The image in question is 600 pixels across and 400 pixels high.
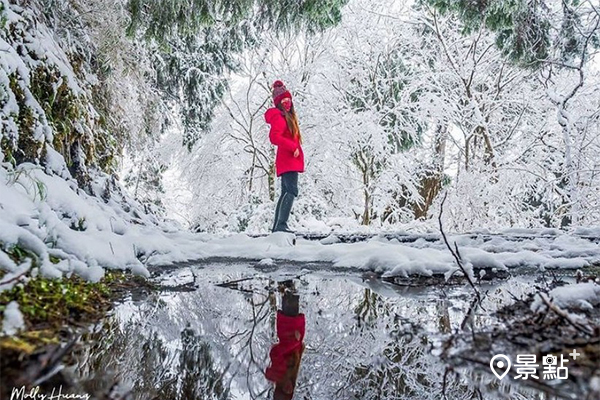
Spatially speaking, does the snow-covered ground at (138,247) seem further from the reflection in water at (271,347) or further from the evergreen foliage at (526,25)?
the evergreen foliage at (526,25)

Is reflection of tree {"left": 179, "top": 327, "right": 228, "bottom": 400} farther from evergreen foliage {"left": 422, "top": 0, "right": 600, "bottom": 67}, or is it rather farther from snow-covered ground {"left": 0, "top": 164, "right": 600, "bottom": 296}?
evergreen foliage {"left": 422, "top": 0, "right": 600, "bottom": 67}

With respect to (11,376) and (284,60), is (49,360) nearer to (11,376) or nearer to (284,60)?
(11,376)

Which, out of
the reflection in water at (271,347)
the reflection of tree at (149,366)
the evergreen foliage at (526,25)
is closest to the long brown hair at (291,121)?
the evergreen foliage at (526,25)

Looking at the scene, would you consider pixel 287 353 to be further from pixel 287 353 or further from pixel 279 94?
pixel 279 94

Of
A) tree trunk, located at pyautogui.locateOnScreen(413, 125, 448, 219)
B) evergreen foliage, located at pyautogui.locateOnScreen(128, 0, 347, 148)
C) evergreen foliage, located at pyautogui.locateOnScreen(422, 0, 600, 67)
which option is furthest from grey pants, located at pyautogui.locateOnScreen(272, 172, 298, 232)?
tree trunk, located at pyautogui.locateOnScreen(413, 125, 448, 219)

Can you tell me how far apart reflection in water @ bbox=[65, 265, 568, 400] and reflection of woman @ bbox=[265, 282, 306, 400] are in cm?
1

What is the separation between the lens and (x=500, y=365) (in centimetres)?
99

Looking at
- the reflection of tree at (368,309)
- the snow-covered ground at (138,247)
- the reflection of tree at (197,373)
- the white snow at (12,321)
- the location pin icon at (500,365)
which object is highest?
the snow-covered ground at (138,247)

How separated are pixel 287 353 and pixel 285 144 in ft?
10.3

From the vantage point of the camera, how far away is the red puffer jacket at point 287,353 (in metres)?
1.03

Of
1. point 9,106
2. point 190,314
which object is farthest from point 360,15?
point 190,314
